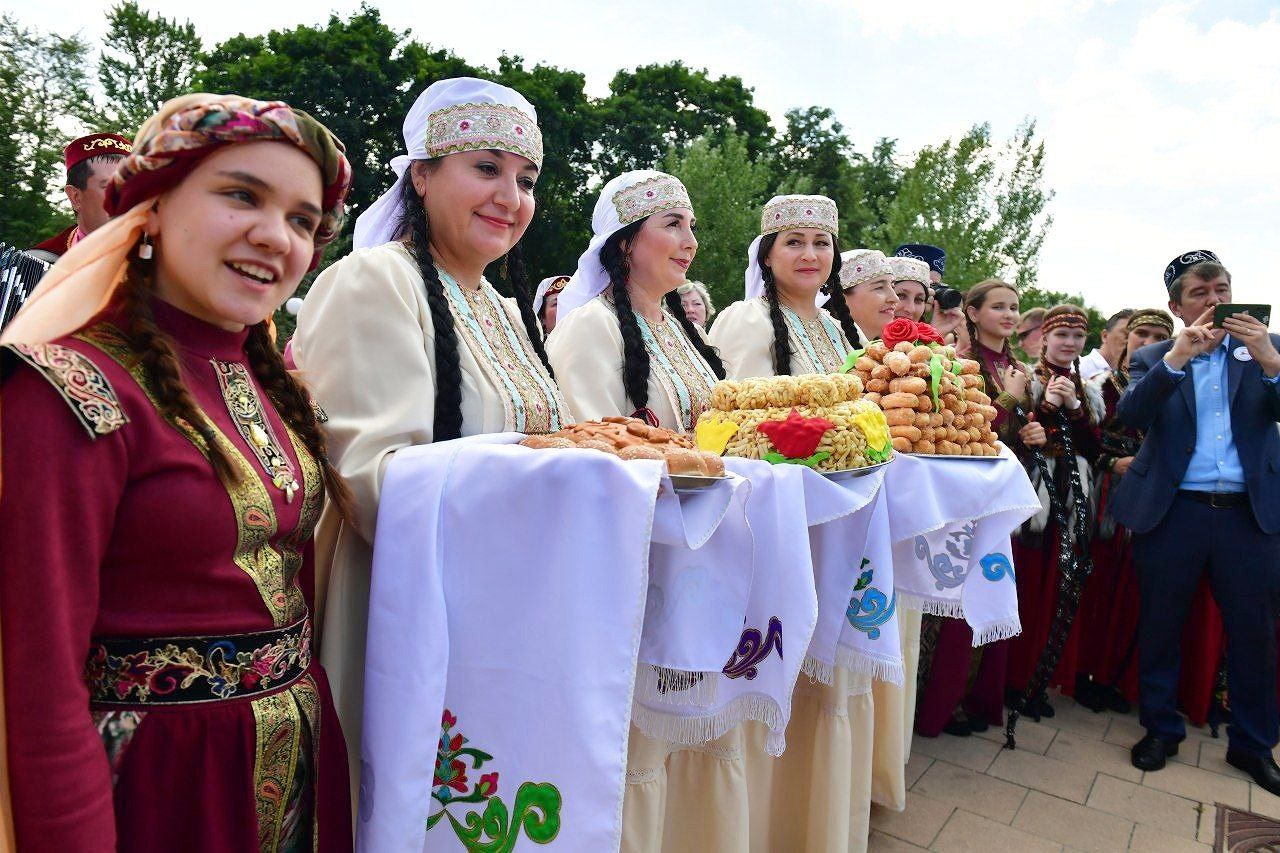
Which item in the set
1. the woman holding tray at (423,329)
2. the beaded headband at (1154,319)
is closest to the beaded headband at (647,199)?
the woman holding tray at (423,329)

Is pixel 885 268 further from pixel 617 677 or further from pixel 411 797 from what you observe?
pixel 411 797

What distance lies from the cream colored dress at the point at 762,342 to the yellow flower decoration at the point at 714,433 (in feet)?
3.65

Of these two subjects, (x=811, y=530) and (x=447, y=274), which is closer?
(x=447, y=274)

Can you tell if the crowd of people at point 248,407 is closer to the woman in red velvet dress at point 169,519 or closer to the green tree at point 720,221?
the woman in red velvet dress at point 169,519

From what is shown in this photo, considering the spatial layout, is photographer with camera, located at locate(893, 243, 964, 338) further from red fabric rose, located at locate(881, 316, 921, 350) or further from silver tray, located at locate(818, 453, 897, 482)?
silver tray, located at locate(818, 453, 897, 482)

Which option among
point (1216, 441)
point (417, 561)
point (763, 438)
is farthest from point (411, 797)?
point (1216, 441)

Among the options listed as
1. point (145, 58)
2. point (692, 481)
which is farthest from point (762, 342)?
point (145, 58)

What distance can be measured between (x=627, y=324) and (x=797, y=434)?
953mm

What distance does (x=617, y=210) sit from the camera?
3.12m

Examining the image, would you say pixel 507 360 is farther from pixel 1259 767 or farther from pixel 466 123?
pixel 1259 767

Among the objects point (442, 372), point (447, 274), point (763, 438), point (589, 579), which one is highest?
point (447, 274)

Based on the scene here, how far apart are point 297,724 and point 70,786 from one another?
15.3 inches

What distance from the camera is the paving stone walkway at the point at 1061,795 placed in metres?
3.54

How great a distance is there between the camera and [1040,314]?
596 centimetres
